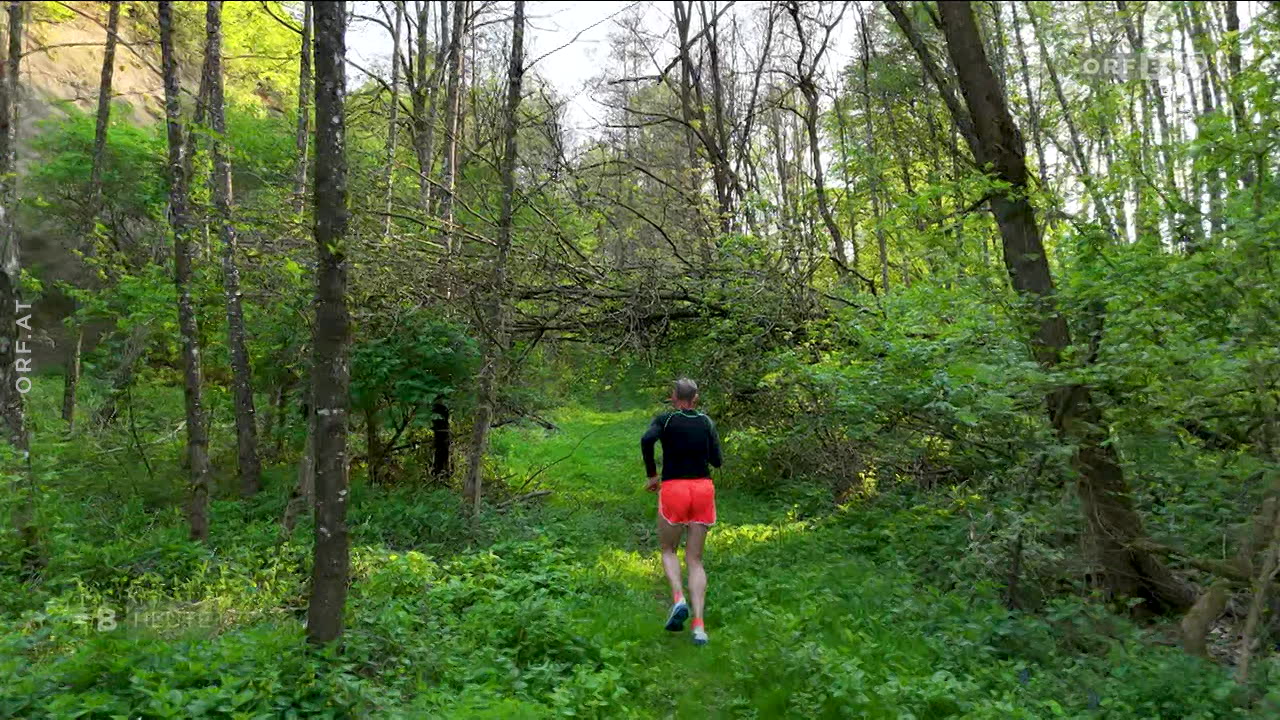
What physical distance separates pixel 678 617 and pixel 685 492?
3.28 ft

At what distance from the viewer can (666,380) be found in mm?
11344

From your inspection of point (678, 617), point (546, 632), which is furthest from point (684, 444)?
point (546, 632)

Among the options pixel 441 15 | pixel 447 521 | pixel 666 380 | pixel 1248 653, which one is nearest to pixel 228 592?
pixel 447 521

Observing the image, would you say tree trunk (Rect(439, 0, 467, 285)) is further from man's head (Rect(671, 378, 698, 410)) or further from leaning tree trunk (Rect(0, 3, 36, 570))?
man's head (Rect(671, 378, 698, 410))

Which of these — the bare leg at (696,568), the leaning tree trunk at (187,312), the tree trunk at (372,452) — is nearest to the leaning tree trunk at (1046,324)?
the bare leg at (696,568)

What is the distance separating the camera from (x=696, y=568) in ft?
19.2

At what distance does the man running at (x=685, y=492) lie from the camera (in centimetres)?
587

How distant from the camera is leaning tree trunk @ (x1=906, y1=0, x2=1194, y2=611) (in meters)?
5.56

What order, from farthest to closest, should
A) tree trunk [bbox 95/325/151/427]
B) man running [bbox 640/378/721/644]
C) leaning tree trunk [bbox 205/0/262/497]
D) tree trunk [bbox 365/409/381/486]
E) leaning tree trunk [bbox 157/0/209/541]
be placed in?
1. tree trunk [bbox 95/325/151/427]
2. tree trunk [bbox 365/409/381/486]
3. leaning tree trunk [bbox 205/0/262/497]
4. leaning tree trunk [bbox 157/0/209/541]
5. man running [bbox 640/378/721/644]

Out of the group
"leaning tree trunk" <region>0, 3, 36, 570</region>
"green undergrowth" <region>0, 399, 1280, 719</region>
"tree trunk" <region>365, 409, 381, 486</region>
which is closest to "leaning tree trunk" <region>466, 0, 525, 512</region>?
"green undergrowth" <region>0, 399, 1280, 719</region>

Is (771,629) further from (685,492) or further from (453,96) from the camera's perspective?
(453,96)

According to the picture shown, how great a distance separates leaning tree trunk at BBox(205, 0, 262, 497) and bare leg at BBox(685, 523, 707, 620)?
602 cm

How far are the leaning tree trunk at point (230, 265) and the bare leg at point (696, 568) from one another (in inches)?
237

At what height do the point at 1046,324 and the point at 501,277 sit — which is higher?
the point at 501,277
